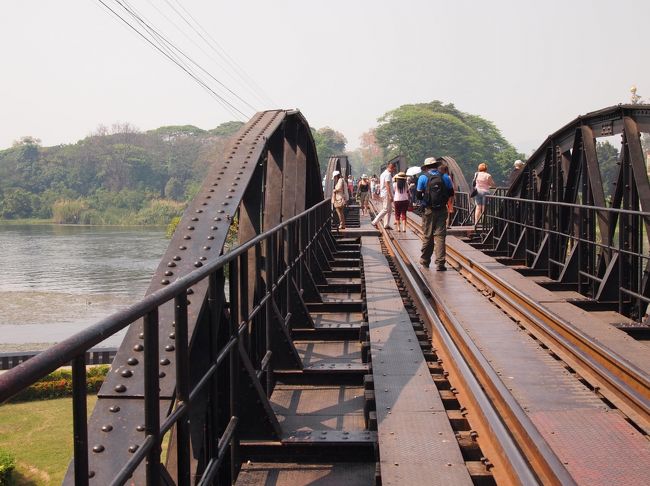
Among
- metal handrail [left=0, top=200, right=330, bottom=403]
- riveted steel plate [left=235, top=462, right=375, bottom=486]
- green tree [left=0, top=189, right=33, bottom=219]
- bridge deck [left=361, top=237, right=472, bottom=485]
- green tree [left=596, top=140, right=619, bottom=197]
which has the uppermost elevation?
green tree [left=596, top=140, right=619, bottom=197]

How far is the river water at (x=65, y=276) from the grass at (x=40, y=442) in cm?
920

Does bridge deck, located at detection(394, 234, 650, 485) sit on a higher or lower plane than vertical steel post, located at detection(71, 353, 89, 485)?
lower

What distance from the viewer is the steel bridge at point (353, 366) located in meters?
2.89

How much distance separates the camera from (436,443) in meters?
4.06

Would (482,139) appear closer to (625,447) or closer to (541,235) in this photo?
(541,235)

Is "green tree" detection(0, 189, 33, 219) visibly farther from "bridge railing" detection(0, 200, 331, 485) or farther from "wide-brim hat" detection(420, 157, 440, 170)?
"bridge railing" detection(0, 200, 331, 485)

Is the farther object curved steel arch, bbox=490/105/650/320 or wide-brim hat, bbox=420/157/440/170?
wide-brim hat, bbox=420/157/440/170

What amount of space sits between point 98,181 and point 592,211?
446 feet

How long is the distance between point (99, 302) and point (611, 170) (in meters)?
67.3

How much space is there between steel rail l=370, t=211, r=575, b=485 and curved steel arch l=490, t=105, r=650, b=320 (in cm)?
188

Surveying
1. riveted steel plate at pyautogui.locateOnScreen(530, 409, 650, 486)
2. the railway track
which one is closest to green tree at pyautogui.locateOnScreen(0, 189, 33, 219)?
the railway track

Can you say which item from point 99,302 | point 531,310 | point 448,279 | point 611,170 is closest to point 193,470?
point 531,310

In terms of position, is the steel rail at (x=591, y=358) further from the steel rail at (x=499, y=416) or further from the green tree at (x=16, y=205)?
the green tree at (x=16, y=205)

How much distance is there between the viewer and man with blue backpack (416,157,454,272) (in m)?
10.6
